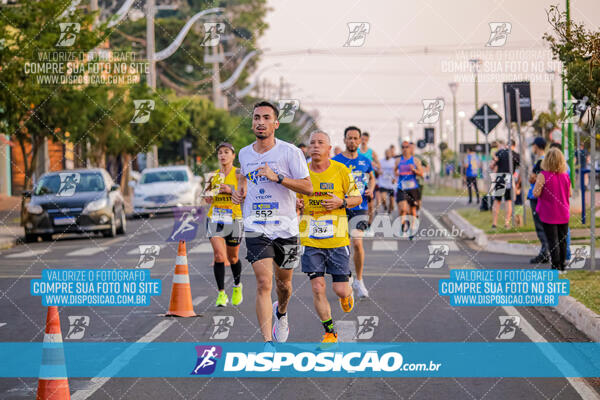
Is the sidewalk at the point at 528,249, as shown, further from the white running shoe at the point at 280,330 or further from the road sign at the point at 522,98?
the white running shoe at the point at 280,330

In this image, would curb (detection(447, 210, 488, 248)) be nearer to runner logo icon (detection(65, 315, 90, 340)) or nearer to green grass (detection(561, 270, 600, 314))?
green grass (detection(561, 270, 600, 314))

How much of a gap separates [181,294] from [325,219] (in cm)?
262

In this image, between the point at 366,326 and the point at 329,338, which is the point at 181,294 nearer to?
the point at 366,326

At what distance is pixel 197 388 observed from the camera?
7.44 metres

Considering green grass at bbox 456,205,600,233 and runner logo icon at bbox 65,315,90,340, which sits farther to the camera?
green grass at bbox 456,205,600,233

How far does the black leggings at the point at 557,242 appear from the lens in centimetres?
1388

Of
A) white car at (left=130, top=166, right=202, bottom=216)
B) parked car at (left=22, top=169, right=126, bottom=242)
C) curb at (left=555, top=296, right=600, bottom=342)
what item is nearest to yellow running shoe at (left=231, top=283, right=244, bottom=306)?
curb at (left=555, top=296, right=600, bottom=342)

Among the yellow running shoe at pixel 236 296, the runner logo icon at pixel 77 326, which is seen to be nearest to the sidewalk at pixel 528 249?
the yellow running shoe at pixel 236 296

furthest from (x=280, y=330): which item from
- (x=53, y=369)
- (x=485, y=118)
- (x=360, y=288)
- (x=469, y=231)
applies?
(x=469, y=231)

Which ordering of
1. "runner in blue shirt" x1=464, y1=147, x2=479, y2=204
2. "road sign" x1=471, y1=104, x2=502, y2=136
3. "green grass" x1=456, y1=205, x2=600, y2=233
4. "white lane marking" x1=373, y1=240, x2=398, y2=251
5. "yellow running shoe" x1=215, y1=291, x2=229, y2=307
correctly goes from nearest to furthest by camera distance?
"yellow running shoe" x1=215, y1=291, x2=229, y2=307
"white lane marking" x1=373, y1=240, x2=398, y2=251
"green grass" x1=456, y1=205, x2=600, y2=233
"road sign" x1=471, y1=104, x2=502, y2=136
"runner in blue shirt" x1=464, y1=147, x2=479, y2=204

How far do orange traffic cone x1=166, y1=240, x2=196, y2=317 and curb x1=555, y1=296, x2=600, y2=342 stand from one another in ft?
13.1

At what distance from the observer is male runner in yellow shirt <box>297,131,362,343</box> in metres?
9.09

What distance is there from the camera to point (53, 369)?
6.35 metres

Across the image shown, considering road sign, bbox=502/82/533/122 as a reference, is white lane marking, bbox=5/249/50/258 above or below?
below
